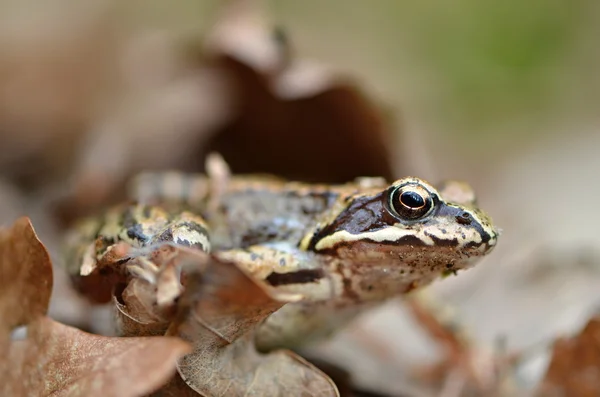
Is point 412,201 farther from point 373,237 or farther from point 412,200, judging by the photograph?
point 373,237

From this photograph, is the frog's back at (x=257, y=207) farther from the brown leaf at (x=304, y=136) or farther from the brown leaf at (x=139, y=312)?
the brown leaf at (x=304, y=136)

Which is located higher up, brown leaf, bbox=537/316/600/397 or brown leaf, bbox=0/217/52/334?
brown leaf, bbox=537/316/600/397

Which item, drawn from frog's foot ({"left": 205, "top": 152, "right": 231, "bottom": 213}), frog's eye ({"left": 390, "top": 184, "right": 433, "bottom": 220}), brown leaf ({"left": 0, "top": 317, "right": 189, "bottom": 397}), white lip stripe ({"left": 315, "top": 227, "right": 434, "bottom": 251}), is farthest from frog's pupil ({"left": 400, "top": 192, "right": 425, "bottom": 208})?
brown leaf ({"left": 0, "top": 317, "right": 189, "bottom": 397})

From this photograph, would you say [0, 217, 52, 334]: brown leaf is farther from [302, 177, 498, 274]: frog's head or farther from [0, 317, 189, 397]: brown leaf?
[302, 177, 498, 274]: frog's head

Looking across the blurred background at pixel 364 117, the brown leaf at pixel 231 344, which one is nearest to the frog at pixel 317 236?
the brown leaf at pixel 231 344

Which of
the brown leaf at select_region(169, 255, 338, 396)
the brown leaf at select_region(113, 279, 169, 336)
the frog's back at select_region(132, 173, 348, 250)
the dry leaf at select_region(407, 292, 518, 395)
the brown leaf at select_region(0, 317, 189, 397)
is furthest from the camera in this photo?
the dry leaf at select_region(407, 292, 518, 395)

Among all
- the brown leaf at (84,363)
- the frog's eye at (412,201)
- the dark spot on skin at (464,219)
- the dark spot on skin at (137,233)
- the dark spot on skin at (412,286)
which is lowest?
the brown leaf at (84,363)
